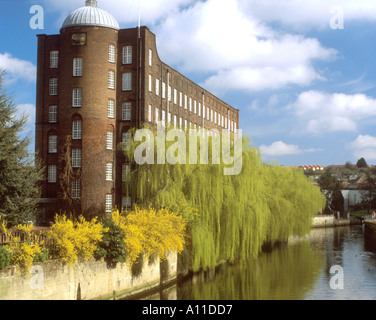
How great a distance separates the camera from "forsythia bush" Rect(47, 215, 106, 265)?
73.3 ft

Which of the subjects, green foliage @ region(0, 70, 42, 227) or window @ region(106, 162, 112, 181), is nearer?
green foliage @ region(0, 70, 42, 227)

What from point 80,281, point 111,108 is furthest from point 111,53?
point 80,281

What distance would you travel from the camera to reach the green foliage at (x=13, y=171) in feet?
104

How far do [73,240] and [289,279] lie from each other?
17.0 metres

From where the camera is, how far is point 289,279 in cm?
3378

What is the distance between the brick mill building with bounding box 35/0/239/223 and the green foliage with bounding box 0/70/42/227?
16015mm

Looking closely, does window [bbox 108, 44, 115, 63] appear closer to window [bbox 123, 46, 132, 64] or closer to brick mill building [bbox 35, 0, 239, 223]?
brick mill building [bbox 35, 0, 239, 223]

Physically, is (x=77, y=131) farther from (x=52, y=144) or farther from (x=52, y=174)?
(x=52, y=174)

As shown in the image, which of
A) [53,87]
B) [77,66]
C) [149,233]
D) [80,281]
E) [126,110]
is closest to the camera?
[80,281]

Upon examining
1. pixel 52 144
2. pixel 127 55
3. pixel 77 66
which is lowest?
pixel 52 144

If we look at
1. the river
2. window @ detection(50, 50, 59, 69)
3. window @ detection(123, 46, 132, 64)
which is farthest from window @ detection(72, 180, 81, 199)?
the river
